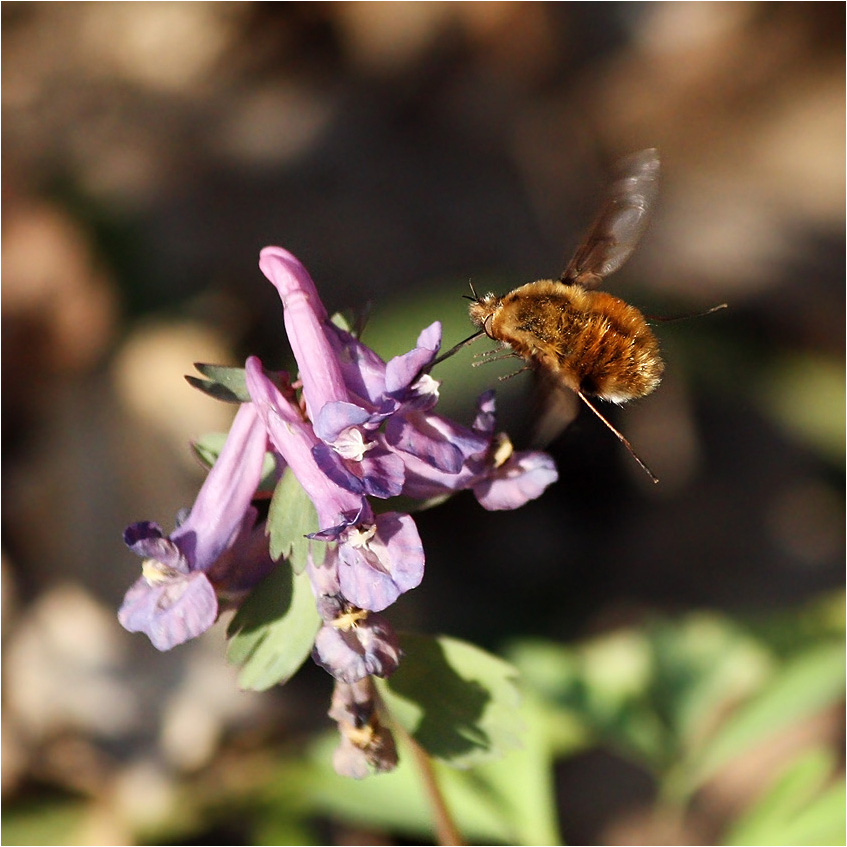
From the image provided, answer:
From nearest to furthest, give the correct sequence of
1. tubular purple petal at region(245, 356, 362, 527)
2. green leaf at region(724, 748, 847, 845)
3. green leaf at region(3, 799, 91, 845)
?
tubular purple petal at region(245, 356, 362, 527)
green leaf at region(724, 748, 847, 845)
green leaf at region(3, 799, 91, 845)

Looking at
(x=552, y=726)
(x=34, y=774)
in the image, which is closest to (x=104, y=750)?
(x=34, y=774)

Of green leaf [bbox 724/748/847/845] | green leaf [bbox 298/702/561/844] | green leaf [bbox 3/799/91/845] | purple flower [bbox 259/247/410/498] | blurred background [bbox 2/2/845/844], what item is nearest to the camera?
purple flower [bbox 259/247/410/498]

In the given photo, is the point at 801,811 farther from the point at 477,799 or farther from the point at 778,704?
the point at 477,799

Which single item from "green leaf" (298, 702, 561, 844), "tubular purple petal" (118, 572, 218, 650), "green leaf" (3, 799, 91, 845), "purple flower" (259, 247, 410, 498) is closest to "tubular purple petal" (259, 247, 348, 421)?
"purple flower" (259, 247, 410, 498)

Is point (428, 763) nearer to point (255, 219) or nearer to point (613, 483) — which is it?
point (613, 483)

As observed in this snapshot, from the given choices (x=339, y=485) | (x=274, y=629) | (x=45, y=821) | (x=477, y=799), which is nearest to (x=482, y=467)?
(x=339, y=485)

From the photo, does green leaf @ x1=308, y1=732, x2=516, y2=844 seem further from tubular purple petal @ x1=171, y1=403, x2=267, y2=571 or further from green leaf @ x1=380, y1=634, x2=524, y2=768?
tubular purple petal @ x1=171, y1=403, x2=267, y2=571
